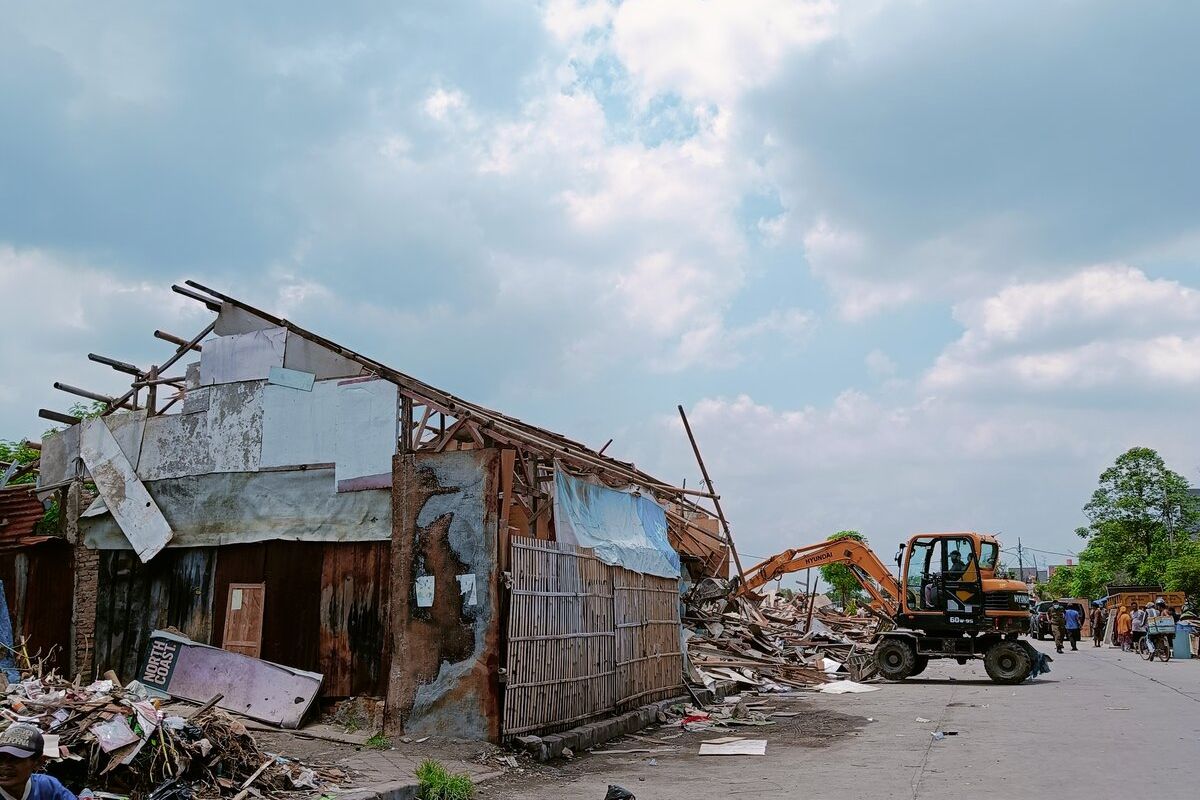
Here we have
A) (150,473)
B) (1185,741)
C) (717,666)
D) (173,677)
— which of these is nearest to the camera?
(1185,741)

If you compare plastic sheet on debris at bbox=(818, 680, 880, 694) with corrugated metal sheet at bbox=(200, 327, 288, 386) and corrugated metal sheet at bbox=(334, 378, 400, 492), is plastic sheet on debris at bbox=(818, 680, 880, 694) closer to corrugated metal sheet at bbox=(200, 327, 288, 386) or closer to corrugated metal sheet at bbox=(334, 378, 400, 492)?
corrugated metal sheet at bbox=(334, 378, 400, 492)

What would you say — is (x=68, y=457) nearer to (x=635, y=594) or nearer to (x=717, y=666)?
(x=635, y=594)

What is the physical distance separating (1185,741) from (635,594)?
7.49 metres

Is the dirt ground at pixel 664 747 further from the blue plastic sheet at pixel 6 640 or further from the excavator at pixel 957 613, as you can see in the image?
the blue plastic sheet at pixel 6 640

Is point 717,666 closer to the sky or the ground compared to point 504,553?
closer to the ground

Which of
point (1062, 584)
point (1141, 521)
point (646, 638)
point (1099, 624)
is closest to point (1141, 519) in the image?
point (1141, 521)

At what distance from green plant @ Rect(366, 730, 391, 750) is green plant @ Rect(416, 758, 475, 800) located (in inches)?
70.6

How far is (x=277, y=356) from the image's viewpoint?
14.0m

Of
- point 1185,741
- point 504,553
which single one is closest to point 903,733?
point 1185,741

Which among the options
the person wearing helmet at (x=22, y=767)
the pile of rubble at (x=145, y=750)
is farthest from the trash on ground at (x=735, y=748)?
the person wearing helmet at (x=22, y=767)

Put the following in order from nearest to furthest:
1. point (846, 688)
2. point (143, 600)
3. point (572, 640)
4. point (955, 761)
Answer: point (955, 761) < point (572, 640) < point (143, 600) < point (846, 688)

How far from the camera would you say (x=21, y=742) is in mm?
5023

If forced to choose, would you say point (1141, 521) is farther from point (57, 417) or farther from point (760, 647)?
point (57, 417)

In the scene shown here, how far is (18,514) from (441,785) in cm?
983
